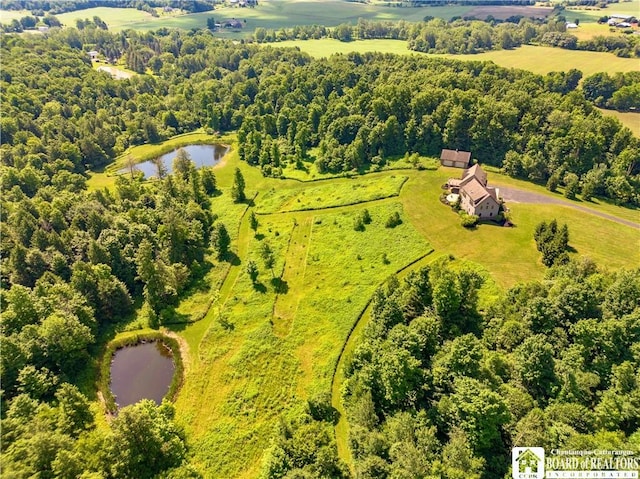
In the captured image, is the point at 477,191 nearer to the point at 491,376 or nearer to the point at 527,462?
the point at 491,376

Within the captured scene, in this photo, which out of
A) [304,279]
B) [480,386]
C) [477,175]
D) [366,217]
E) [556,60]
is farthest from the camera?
[556,60]

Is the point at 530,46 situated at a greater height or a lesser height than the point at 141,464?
greater

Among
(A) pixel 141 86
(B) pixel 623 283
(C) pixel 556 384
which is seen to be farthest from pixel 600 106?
(A) pixel 141 86

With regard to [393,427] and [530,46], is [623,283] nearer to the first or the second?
[393,427]

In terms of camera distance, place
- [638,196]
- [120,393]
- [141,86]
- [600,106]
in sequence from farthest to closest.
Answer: [141,86]
[600,106]
[638,196]
[120,393]

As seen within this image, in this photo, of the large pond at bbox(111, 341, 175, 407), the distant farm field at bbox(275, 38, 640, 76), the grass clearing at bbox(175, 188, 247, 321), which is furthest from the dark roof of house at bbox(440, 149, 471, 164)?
the large pond at bbox(111, 341, 175, 407)

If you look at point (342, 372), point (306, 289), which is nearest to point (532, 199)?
point (306, 289)
